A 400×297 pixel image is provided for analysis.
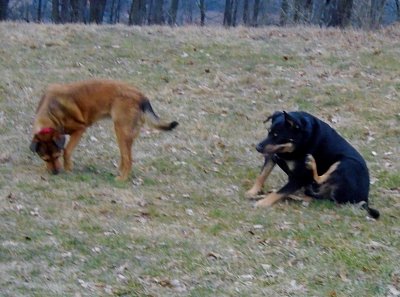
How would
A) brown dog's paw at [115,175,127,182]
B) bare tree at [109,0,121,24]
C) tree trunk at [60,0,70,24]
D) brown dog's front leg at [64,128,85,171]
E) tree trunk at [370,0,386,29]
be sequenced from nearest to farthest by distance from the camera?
brown dog's paw at [115,175,127,182]
brown dog's front leg at [64,128,85,171]
tree trunk at [370,0,386,29]
tree trunk at [60,0,70,24]
bare tree at [109,0,121,24]

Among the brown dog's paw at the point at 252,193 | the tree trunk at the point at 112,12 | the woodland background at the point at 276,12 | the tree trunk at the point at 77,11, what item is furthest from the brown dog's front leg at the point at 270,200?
the tree trunk at the point at 112,12

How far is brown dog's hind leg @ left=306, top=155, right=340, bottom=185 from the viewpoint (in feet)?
29.3

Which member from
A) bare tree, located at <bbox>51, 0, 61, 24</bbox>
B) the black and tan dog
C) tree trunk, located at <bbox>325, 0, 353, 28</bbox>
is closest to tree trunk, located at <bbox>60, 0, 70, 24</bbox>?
bare tree, located at <bbox>51, 0, 61, 24</bbox>

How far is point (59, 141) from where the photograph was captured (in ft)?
31.9

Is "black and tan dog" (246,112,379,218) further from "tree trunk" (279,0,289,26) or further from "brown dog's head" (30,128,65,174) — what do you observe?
"tree trunk" (279,0,289,26)

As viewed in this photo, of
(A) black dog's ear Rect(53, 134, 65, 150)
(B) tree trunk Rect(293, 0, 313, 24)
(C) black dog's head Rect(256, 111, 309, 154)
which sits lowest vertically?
(A) black dog's ear Rect(53, 134, 65, 150)

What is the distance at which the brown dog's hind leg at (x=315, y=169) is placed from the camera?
893 centimetres

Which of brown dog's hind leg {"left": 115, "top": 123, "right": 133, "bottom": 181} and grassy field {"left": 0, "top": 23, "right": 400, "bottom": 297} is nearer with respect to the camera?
grassy field {"left": 0, "top": 23, "right": 400, "bottom": 297}

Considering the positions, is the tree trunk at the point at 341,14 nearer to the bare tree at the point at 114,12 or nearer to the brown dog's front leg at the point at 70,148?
the brown dog's front leg at the point at 70,148

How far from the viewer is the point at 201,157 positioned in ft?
36.2

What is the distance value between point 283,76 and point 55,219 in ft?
27.0

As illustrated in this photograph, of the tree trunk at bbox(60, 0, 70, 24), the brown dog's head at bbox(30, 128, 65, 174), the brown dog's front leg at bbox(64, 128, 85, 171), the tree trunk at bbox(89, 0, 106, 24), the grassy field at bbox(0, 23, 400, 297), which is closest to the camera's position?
the grassy field at bbox(0, 23, 400, 297)

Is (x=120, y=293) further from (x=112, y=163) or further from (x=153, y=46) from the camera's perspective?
(x=153, y=46)

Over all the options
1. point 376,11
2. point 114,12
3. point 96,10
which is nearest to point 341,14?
point 376,11
